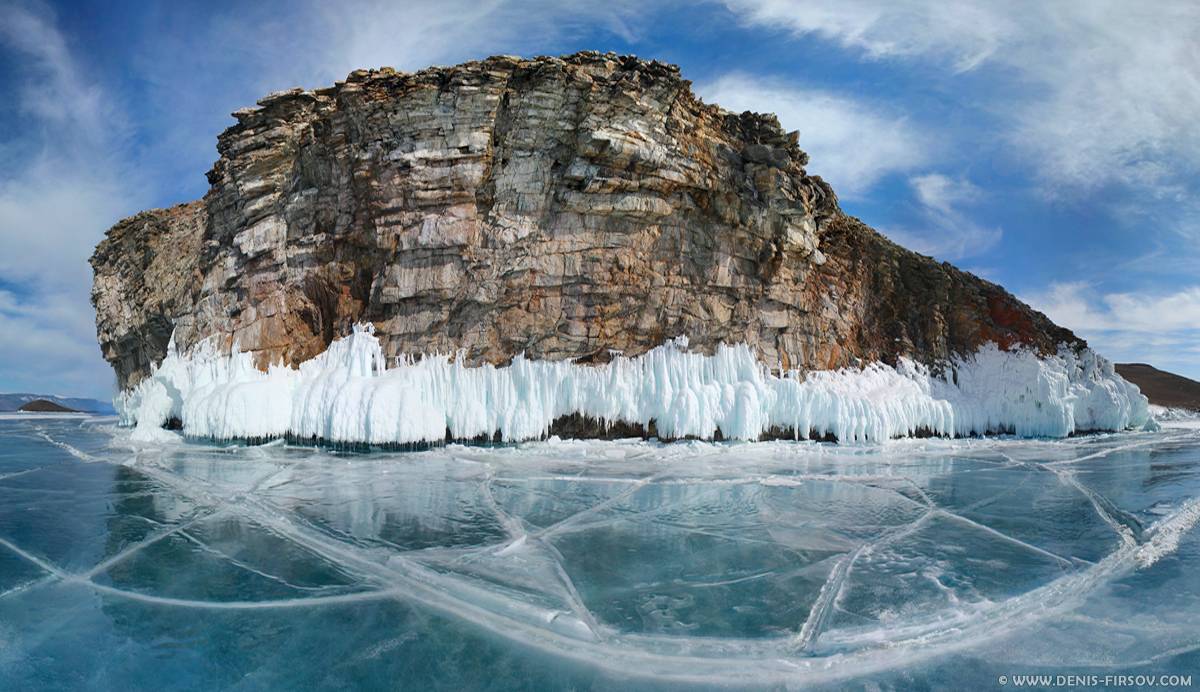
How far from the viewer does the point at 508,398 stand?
18.0 meters

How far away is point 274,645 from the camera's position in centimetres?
478

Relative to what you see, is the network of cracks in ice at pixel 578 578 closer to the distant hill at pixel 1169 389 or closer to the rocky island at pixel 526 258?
the rocky island at pixel 526 258

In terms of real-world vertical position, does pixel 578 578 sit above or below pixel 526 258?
below

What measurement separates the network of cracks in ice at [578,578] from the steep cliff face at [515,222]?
749 cm

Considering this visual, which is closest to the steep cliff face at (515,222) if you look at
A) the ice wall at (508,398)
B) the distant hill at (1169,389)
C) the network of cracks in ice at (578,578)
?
the ice wall at (508,398)

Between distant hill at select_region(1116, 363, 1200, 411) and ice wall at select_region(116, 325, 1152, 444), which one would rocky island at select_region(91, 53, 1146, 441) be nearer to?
ice wall at select_region(116, 325, 1152, 444)

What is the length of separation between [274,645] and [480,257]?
14.6 meters

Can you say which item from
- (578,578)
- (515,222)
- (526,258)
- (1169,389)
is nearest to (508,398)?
(526,258)

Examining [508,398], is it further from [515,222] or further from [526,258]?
[515,222]

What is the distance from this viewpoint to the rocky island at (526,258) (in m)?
18.4

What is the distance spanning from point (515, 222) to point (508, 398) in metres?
5.23

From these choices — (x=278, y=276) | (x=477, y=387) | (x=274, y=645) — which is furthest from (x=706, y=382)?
(x=274, y=645)

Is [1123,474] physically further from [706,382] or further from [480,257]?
[480,257]

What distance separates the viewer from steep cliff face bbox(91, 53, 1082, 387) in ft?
60.7
